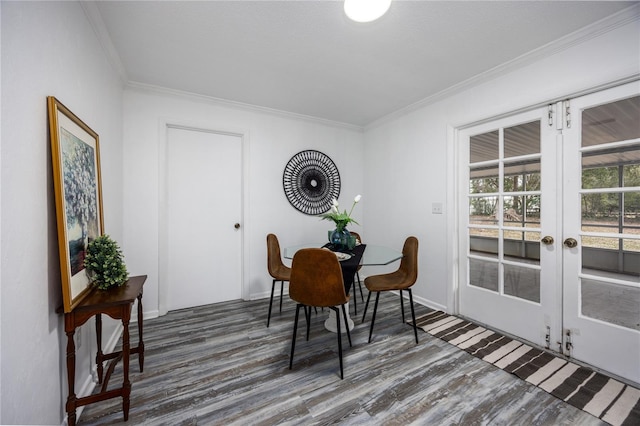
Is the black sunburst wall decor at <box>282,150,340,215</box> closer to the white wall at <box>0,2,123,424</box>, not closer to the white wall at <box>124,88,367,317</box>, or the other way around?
the white wall at <box>124,88,367,317</box>

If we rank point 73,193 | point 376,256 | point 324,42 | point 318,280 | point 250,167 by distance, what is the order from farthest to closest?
point 250,167 → point 376,256 → point 324,42 → point 318,280 → point 73,193

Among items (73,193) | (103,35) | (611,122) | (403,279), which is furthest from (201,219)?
(611,122)

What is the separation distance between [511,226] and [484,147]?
2.68 ft

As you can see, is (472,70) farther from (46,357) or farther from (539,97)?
(46,357)

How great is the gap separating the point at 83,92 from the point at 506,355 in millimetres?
3558

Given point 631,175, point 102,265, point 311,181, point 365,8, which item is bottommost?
point 102,265

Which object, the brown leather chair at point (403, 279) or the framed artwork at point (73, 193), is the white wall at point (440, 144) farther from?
the framed artwork at point (73, 193)

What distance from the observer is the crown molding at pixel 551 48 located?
1.68m

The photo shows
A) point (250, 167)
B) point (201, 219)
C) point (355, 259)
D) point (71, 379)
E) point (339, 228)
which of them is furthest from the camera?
point (250, 167)

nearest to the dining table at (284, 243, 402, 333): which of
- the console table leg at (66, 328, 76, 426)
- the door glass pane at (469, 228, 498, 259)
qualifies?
the door glass pane at (469, 228, 498, 259)

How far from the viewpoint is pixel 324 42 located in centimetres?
199

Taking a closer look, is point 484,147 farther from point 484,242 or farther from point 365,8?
point 365,8

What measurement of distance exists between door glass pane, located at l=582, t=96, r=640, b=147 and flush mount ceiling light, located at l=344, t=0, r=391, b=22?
1.75 meters

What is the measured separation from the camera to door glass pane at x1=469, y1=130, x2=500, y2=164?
8.18ft
